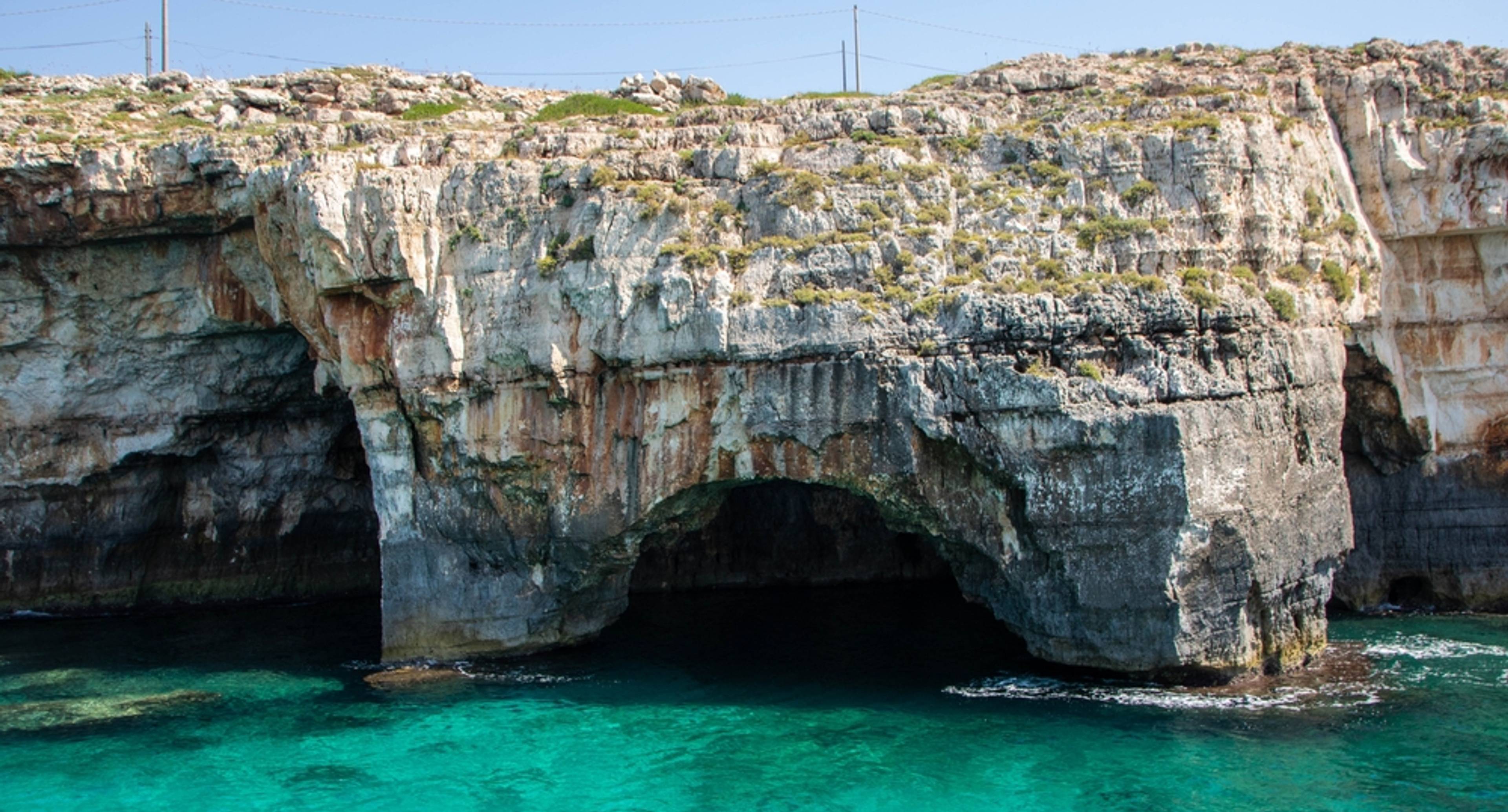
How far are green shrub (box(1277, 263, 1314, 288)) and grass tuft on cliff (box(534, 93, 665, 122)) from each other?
51.0ft

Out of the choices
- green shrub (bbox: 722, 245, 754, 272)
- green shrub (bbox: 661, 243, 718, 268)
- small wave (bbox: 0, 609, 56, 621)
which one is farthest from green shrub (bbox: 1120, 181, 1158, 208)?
small wave (bbox: 0, 609, 56, 621)

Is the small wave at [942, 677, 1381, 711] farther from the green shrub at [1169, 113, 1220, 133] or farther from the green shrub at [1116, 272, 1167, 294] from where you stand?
the green shrub at [1169, 113, 1220, 133]

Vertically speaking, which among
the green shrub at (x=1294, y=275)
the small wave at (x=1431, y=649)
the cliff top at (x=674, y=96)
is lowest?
the small wave at (x=1431, y=649)

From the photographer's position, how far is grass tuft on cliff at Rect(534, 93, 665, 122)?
3234cm

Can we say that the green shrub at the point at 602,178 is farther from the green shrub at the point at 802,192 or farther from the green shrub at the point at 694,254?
the green shrub at the point at 802,192

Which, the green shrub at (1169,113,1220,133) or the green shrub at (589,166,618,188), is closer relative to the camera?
the green shrub at (1169,113,1220,133)

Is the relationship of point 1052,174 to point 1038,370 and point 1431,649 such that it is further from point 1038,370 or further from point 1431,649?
point 1431,649

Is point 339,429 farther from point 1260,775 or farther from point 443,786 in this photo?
point 1260,775

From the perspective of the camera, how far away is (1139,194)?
82.1 feet

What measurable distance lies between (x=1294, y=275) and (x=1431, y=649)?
28.4 ft

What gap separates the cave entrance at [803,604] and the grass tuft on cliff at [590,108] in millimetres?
10703

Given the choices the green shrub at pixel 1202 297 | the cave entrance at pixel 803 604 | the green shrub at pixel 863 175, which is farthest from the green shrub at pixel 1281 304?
the cave entrance at pixel 803 604

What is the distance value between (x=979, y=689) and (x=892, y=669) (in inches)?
96.9

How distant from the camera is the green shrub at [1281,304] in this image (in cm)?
2394
